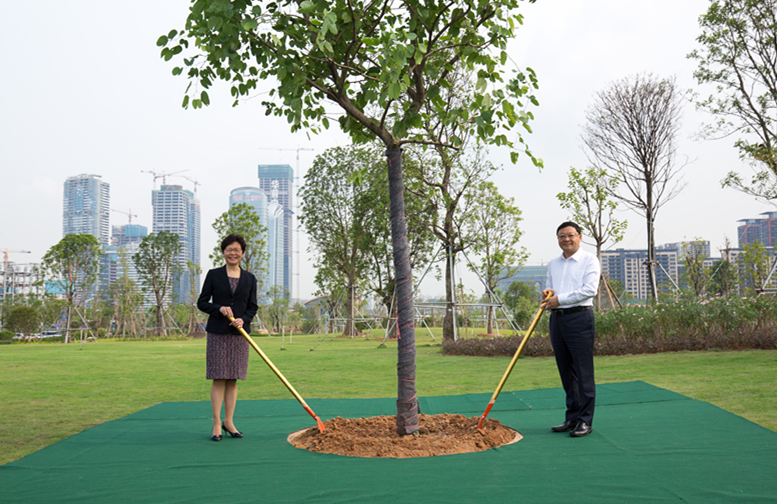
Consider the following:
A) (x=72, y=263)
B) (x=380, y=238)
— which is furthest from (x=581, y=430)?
(x=72, y=263)

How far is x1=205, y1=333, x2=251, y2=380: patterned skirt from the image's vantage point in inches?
161

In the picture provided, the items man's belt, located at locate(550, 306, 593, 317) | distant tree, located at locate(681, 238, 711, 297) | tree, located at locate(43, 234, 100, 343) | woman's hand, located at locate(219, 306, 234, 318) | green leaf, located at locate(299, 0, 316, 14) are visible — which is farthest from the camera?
tree, located at locate(43, 234, 100, 343)

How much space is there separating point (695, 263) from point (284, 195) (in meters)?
157

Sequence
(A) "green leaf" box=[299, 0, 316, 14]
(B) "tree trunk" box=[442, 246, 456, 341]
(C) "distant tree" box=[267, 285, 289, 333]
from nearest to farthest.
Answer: (A) "green leaf" box=[299, 0, 316, 14] → (B) "tree trunk" box=[442, 246, 456, 341] → (C) "distant tree" box=[267, 285, 289, 333]

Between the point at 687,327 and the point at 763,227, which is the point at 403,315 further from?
the point at 763,227

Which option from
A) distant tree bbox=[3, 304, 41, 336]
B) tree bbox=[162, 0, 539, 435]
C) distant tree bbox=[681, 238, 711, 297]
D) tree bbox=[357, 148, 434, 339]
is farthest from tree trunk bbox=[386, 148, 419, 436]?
distant tree bbox=[3, 304, 41, 336]

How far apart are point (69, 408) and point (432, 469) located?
194 inches

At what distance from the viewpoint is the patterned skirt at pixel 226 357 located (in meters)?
4.09

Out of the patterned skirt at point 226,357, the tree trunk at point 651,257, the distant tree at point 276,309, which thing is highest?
the tree trunk at point 651,257

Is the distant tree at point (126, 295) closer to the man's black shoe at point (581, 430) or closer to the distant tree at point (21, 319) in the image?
the distant tree at point (21, 319)

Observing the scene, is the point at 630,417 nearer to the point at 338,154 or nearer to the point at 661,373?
the point at 661,373

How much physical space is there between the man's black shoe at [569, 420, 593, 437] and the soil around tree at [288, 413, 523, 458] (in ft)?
1.24

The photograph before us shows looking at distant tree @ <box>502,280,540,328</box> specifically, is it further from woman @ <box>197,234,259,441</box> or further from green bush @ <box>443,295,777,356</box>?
woman @ <box>197,234,259,441</box>

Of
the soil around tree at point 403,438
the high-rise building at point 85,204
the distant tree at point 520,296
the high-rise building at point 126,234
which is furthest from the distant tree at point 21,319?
the high-rise building at point 126,234
